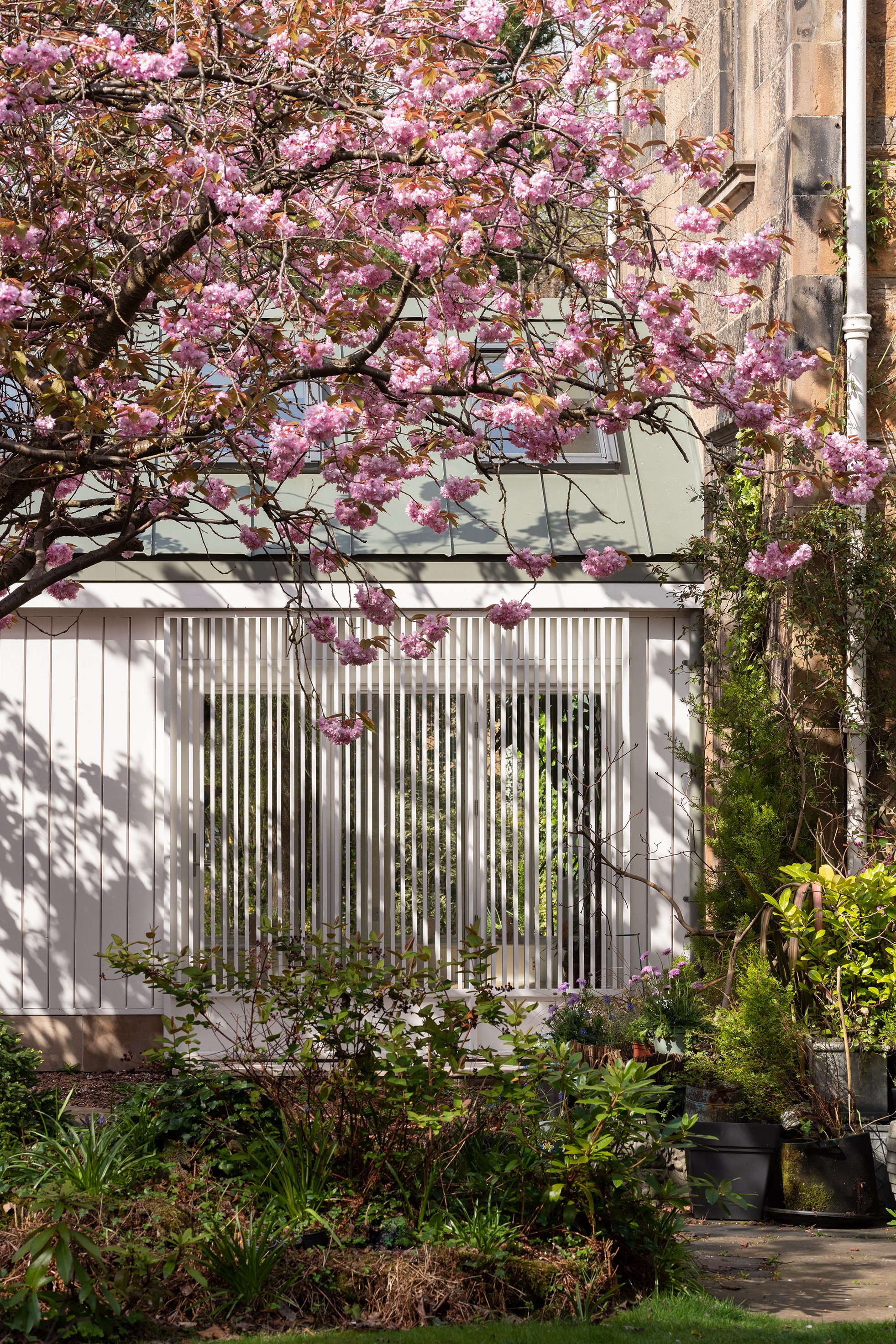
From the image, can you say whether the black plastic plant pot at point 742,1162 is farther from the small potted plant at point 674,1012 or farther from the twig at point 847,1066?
the small potted plant at point 674,1012

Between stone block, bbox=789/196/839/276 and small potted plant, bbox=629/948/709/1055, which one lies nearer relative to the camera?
small potted plant, bbox=629/948/709/1055

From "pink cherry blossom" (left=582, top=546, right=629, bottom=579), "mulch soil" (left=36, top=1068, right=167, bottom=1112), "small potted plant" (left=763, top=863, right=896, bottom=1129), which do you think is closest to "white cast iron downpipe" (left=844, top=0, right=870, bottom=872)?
"small potted plant" (left=763, top=863, right=896, bottom=1129)

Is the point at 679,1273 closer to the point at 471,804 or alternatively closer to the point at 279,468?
the point at 279,468

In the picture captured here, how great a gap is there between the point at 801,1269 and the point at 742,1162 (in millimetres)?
844

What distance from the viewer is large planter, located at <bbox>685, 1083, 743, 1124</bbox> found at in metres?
5.78

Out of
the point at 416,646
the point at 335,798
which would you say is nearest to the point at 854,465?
the point at 416,646

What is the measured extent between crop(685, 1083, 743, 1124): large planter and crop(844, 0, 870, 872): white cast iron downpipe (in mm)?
1515

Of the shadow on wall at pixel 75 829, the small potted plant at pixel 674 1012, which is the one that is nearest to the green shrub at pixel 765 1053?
the small potted plant at pixel 674 1012

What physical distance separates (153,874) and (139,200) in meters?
3.99

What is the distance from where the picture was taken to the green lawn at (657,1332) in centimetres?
375

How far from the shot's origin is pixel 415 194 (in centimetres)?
404

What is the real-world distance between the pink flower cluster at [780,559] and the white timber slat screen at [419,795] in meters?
2.13

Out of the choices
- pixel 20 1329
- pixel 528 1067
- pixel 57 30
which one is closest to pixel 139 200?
pixel 57 30

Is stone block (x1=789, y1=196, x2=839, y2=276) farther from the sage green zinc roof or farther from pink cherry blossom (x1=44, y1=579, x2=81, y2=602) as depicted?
pink cherry blossom (x1=44, y1=579, x2=81, y2=602)
